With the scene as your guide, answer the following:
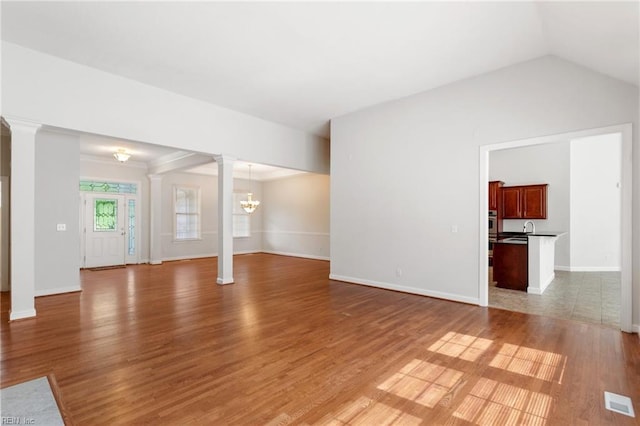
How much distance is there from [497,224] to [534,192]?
1233mm

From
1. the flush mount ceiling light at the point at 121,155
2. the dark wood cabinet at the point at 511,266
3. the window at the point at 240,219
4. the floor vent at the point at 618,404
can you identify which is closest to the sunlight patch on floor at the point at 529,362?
the floor vent at the point at 618,404

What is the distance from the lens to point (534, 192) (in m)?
8.20

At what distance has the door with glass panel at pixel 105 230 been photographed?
8.06 meters

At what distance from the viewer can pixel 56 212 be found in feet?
17.4

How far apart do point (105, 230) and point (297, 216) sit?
5600mm

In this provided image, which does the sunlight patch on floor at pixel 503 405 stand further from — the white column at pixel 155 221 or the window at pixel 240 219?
the window at pixel 240 219

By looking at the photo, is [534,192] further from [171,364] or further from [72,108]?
[72,108]

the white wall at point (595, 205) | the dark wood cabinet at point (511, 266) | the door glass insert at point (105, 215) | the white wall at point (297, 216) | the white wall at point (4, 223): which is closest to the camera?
the white wall at point (4, 223)

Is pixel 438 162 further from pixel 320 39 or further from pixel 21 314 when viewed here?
pixel 21 314

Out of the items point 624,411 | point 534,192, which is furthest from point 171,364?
point 534,192

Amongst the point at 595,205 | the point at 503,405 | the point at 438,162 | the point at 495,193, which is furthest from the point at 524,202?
the point at 503,405

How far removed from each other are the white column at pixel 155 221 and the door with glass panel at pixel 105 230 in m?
0.67

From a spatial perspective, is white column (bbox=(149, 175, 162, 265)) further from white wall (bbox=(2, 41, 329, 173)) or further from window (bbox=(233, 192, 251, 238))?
white wall (bbox=(2, 41, 329, 173))

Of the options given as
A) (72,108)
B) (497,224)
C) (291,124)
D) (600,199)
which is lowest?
(497,224)
